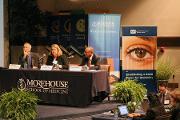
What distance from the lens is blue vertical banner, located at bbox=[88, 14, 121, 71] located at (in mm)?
10730

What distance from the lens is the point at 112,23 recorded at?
10758mm

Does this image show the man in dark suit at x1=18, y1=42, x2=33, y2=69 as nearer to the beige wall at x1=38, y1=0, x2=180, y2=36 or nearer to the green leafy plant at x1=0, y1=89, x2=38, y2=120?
the green leafy plant at x1=0, y1=89, x2=38, y2=120

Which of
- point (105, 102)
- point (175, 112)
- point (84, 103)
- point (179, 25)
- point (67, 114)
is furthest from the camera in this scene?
point (179, 25)

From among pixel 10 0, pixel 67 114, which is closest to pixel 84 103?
pixel 67 114

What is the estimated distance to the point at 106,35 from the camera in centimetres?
1079

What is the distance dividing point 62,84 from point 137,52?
2.72m

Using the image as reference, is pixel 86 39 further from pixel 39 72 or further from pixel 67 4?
pixel 39 72

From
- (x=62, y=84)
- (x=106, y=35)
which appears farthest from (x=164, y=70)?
(x=62, y=84)

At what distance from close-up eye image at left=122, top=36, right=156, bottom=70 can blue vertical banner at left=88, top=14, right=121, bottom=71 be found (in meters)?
0.66

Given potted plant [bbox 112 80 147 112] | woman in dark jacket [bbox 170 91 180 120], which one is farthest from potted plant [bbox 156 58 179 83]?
woman in dark jacket [bbox 170 91 180 120]

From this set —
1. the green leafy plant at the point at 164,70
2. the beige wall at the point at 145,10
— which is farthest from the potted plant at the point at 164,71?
the beige wall at the point at 145,10

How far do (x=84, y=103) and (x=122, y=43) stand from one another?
260 cm

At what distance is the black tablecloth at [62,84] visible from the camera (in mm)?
7879

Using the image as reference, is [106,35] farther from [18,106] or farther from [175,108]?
[175,108]
